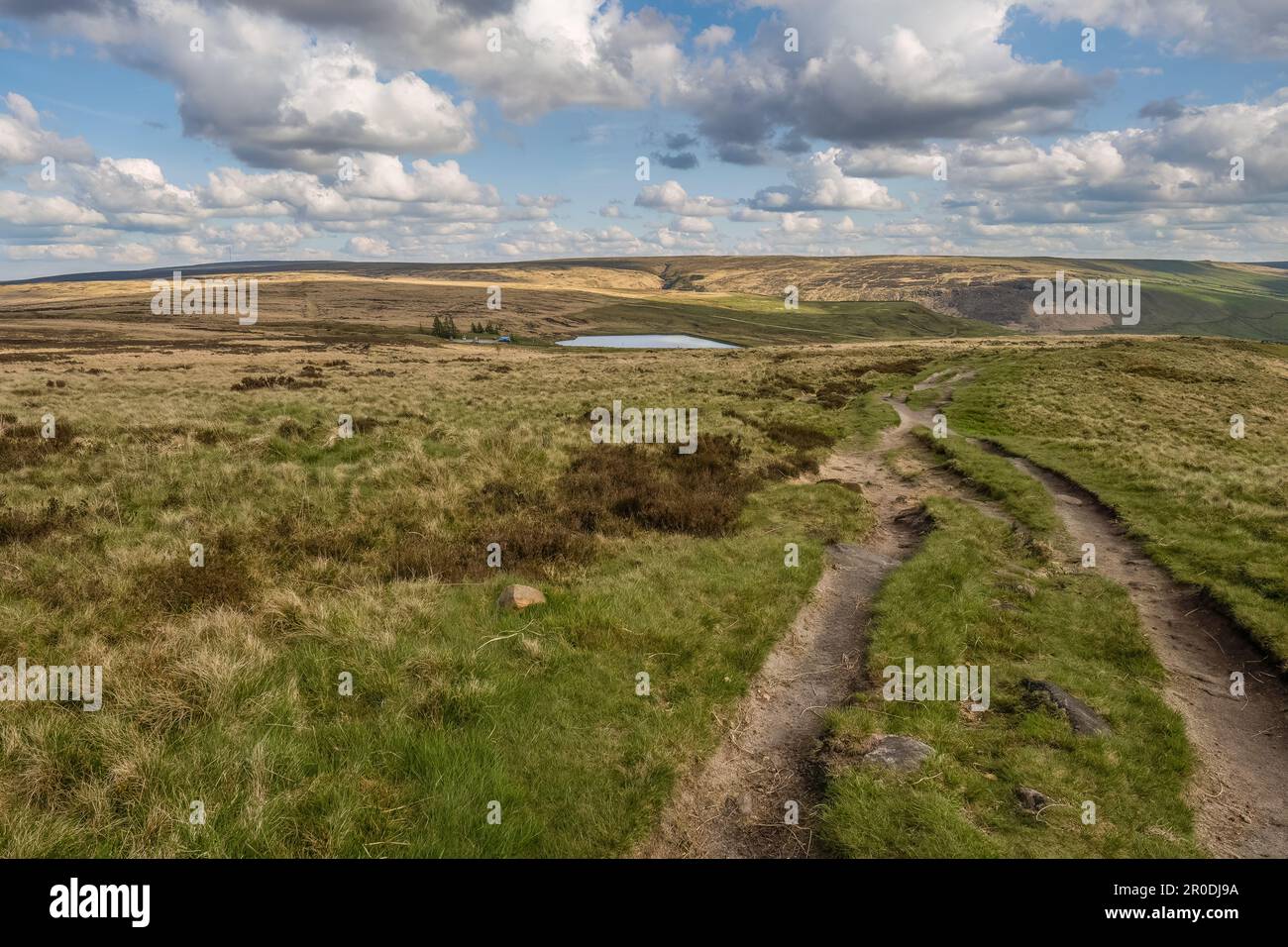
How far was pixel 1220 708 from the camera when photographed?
335 inches

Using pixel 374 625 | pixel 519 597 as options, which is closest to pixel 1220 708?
pixel 519 597

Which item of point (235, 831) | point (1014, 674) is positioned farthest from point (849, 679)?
point (235, 831)

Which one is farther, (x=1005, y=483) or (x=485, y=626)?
(x=1005, y=483)

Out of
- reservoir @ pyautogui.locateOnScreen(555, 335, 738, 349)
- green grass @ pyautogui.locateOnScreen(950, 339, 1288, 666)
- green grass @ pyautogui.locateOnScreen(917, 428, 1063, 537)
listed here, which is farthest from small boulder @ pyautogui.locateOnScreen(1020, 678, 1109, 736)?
reservoir @ pyautogui.locateOnScreen(555, 335, 738, 349)

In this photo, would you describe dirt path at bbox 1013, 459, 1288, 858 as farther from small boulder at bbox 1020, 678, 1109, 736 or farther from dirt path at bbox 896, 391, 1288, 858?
small boulder at bbox 1020, 678, 1109, 736

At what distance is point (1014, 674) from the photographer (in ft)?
29.4

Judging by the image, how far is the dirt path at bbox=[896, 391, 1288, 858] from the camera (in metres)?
6.38

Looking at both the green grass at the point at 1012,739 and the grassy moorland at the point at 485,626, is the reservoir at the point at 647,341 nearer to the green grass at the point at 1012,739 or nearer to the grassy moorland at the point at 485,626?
the grassy moorland at the point at 485,626

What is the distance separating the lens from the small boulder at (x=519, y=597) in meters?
9.34

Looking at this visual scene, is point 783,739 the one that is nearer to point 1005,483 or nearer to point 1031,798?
point 1031,798

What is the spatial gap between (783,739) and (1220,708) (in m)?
6.19

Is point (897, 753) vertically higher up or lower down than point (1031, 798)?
higher up

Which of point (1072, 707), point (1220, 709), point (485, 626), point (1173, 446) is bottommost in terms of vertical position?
point (1220, 709)
